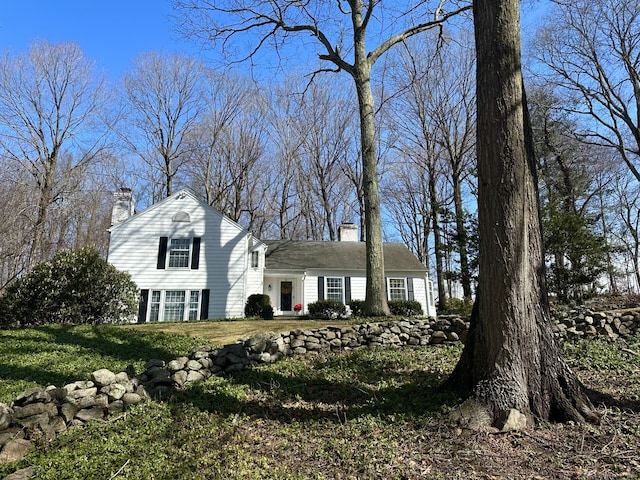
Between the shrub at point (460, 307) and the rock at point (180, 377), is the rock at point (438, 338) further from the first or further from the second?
the shrub at point (460, 307)

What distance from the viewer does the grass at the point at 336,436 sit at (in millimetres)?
2428

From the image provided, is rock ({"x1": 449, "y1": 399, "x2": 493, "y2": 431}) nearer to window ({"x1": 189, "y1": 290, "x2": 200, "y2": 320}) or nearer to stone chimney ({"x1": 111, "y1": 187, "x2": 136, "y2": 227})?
window ({"x1": 189, "y1": 290, "x2": 200, "y2": 320})

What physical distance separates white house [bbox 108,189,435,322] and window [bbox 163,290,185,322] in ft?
0.13

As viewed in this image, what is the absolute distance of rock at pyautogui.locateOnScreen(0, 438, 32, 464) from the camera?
8.75ft

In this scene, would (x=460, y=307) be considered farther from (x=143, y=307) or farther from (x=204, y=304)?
(x=143, y=307)

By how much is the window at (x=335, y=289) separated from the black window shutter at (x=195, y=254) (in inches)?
237

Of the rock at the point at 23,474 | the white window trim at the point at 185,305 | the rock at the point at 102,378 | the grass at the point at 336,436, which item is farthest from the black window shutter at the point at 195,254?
the rock at the point at 23,474

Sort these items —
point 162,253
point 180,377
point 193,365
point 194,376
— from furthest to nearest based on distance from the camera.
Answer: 1. point 162,253
2. point 193,365
3. point 194,376
4. point 180,377

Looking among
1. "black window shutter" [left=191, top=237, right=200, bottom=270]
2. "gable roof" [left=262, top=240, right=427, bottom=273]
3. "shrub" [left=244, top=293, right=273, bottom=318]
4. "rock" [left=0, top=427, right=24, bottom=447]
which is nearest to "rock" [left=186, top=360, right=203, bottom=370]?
"rock" [left=0, top=427, right=24, bottom=447]

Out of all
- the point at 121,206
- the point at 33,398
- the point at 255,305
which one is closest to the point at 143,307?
the point at 255,305

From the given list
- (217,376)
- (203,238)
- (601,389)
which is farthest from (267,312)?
(601,389)

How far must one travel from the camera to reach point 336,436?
2.94m

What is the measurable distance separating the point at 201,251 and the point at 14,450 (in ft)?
43.1

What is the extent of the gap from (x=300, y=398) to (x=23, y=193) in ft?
53.4
